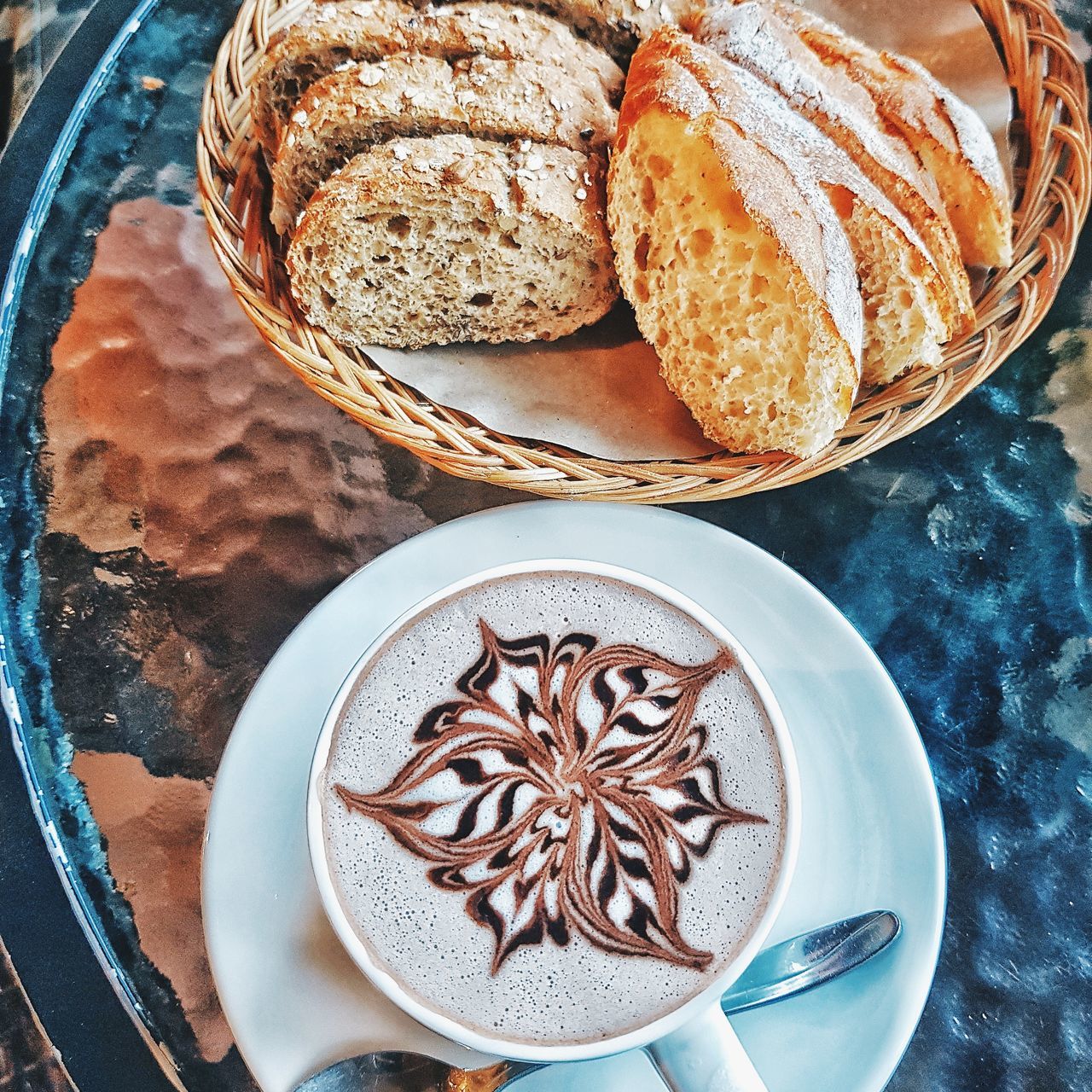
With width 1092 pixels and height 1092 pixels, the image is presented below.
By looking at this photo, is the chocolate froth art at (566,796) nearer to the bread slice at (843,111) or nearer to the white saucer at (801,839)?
the white saucer at (801,839)

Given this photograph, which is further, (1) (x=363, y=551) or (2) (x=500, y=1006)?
(1) (x=363, y=551)

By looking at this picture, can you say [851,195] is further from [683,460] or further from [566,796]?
[566,796]

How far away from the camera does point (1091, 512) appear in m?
1.18

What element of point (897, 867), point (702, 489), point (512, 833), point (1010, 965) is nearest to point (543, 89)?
point (702, 489)

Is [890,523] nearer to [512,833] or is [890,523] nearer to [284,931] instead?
[512,833]

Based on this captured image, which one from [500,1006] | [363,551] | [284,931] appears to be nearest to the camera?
[500,1006]

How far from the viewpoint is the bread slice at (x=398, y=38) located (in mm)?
1074

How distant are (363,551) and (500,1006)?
552 millimetres

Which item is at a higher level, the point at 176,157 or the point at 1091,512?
the point at 176,157

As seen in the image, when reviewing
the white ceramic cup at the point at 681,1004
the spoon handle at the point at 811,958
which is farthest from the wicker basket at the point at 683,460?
the spoon handle at the point at 811,958

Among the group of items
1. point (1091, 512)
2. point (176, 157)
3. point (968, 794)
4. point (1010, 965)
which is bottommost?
point (1010, 965)

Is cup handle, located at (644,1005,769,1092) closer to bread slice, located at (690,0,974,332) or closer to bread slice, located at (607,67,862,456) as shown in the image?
bread slice, located at (607,67,862,456)

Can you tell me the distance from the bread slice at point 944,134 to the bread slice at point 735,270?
8.6 inches

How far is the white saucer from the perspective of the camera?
90cm
